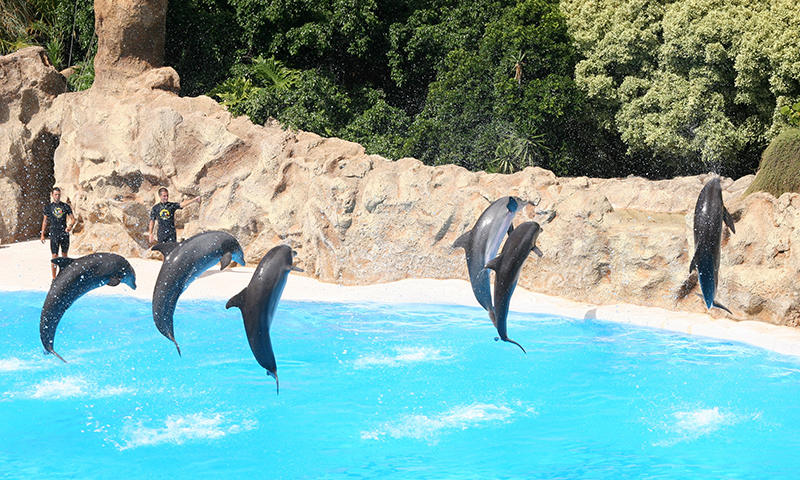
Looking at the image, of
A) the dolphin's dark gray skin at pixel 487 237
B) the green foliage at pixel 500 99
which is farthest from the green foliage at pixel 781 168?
the dolphin's dark gray skin at pixel 487 237

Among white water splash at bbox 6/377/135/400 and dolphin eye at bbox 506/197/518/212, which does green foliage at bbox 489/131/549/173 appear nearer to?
dolphin eye at bbox 506/197/518/212

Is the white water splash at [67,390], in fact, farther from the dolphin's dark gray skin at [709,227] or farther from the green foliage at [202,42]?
the green foliage at [202,42]

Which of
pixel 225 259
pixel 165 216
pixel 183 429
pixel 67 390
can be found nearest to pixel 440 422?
pixel 183 429

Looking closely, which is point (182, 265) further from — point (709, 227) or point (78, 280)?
point (709, 227)

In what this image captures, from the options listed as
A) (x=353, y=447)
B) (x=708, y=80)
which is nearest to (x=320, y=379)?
(x=353, y=447)

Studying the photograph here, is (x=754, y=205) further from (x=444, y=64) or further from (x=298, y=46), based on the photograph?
(x=298, y=46)

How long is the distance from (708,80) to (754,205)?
8.97 metres

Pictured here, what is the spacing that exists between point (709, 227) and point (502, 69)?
39.0 ft

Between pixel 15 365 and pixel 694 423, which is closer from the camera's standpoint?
pixel 694 423

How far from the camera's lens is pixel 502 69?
672 inches

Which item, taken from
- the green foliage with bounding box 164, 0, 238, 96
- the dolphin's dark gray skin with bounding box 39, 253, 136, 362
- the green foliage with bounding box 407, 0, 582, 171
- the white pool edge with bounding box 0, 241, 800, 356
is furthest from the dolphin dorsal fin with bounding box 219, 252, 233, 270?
the green foliage with bounding box 164, 0, 238, 96

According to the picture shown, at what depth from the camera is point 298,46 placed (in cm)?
1788

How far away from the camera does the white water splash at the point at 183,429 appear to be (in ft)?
20.2

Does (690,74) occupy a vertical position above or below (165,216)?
above
